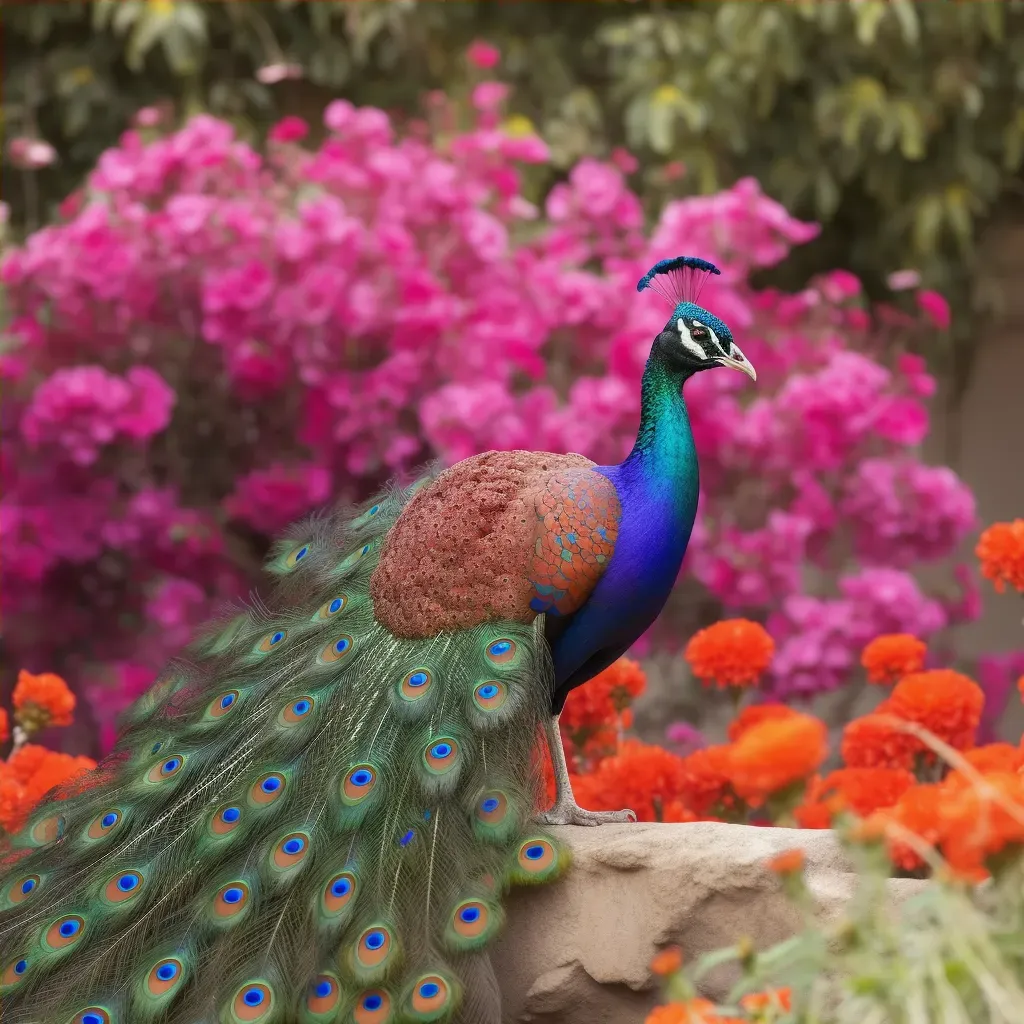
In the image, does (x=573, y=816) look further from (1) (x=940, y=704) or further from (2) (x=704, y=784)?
(1) (x=940, y=704)

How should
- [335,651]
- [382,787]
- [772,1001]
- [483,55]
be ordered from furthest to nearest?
[483,55] → [335,651] → [382,787] → [772,1001]

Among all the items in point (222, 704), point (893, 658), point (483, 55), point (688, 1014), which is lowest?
point (893, 658)

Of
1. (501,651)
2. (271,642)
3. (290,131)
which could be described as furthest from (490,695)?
(290,131)

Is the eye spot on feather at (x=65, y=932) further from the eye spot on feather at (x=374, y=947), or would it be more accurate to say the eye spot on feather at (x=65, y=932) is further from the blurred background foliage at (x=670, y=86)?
the blurred background foliage at (x=670, y=86)

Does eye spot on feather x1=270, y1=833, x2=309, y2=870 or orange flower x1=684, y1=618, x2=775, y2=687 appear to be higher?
eye spot on feather x1=270, y1=833, x2=309, y2=870

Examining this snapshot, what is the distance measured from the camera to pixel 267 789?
2459 millimetres

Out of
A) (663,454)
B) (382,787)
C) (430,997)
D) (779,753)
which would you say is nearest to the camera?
(779,753)

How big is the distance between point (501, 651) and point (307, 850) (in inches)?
16.8

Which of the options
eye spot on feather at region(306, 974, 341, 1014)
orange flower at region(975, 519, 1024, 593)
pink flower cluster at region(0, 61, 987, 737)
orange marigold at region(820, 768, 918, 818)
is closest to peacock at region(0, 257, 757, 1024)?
eye spot on feather at region(306, 974, 341, 1014)

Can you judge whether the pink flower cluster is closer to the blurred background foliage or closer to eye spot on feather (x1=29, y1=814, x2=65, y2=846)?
the blurred background foliage

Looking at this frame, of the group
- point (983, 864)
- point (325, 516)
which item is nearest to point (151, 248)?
point (325, 516)

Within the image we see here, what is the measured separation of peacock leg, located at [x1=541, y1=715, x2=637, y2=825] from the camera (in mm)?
2574

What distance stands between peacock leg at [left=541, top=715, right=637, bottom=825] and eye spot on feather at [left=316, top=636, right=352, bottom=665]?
37 centimetres

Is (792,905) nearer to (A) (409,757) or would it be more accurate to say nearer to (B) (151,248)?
(A) (409,757)
